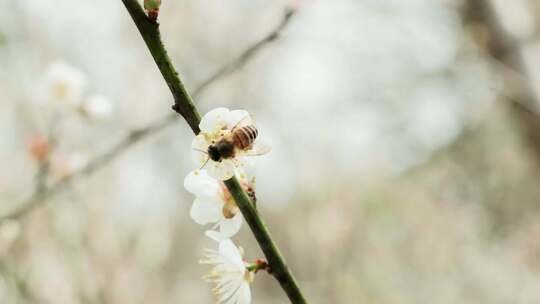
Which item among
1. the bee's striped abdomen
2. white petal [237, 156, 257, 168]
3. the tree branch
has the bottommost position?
white petal [237, 156, 257, 168]

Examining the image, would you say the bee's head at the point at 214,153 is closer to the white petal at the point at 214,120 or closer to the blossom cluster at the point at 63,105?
the white petal at the point at 214,120

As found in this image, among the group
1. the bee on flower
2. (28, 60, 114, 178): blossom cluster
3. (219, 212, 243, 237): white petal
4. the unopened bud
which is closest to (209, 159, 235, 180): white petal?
the bee on flower

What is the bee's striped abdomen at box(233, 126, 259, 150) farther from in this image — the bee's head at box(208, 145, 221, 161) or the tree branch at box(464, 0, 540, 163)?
the tree branch at box(464, 0, 540, 163)

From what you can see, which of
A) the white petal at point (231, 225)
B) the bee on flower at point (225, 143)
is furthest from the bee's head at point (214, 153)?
the white petal at point (231, 225)

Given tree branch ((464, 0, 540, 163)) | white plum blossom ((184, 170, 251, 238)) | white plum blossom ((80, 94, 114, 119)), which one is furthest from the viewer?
tree branch ((464, 0, 540, 163))

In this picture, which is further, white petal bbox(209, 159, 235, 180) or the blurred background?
the blurred background

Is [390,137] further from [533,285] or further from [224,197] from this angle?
[224,197]

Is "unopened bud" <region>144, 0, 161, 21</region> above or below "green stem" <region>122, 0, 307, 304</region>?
above
